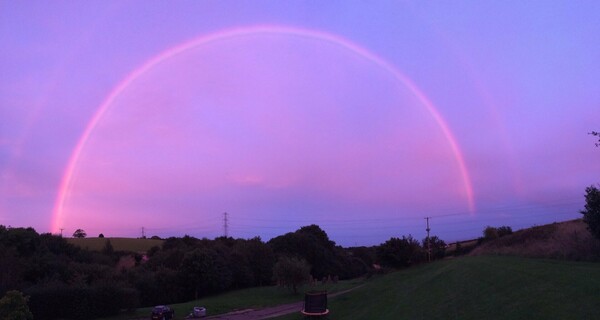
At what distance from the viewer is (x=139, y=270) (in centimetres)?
8212

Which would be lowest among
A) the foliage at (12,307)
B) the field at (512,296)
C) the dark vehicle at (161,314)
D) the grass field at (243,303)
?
the grass field at (243,303)

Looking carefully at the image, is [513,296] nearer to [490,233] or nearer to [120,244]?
[490,233]

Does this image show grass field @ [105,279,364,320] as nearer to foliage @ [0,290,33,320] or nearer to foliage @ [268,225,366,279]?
foliage @ [0,290,33,320]

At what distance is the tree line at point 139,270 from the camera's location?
54.0 metres

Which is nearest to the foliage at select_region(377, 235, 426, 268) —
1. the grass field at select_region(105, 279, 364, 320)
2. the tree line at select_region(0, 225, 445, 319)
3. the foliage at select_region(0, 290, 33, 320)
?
the tree line at select_region(0, 225, 445, 319)

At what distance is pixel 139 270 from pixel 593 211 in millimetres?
67391

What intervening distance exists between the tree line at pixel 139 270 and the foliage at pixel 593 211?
39.6 meters

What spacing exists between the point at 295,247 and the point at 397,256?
3918 cm

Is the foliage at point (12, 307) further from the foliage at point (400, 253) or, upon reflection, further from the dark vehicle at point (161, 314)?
the foliage at point (400, 253)

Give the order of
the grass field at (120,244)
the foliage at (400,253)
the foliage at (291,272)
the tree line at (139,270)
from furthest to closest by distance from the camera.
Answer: the grass field at (120,244) → the foliage at (400,253) → the foliage at (291,272) → the tree line at (139,270)

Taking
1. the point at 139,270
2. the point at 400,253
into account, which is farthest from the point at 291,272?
the point at 139,270

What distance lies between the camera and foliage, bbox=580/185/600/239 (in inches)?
1266

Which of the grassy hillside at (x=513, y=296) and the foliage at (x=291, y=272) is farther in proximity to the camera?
the foliage at (x=291, y=272)

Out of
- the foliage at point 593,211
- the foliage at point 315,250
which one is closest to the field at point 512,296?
the foliage at point 593,211
